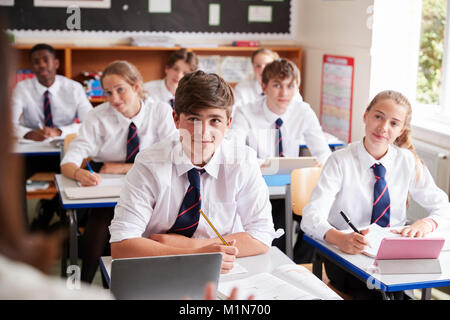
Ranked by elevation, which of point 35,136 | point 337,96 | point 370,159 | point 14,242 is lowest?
point 35,136

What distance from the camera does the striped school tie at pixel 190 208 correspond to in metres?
1.88

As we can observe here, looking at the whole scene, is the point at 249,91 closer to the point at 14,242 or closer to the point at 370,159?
the point at 370,159

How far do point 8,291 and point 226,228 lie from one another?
1.49 m

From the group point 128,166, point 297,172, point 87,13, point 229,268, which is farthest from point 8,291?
point 87,13

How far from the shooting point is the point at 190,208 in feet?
6.16

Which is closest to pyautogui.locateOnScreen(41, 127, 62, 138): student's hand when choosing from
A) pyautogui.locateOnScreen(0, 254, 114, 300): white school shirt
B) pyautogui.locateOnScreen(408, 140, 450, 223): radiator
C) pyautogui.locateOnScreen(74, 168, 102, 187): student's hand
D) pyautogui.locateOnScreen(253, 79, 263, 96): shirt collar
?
pyautogui.locateOnScreen(74, 168, 102, 187): student's hand

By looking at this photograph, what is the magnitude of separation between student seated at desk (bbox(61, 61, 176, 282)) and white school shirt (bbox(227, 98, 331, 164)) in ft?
2.06

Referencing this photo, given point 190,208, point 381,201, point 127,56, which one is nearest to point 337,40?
point 127,56

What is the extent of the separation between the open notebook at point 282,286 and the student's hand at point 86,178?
1.37 metres

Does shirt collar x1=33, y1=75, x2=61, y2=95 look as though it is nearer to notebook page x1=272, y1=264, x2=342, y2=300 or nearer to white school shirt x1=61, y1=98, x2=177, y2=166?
white school shirt x1=61, y1=98, x2=177, y2=166

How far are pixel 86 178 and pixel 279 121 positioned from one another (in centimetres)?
148

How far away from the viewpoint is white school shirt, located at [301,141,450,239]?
2.42m

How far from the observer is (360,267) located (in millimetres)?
1845

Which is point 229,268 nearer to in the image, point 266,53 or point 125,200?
point 125,200
